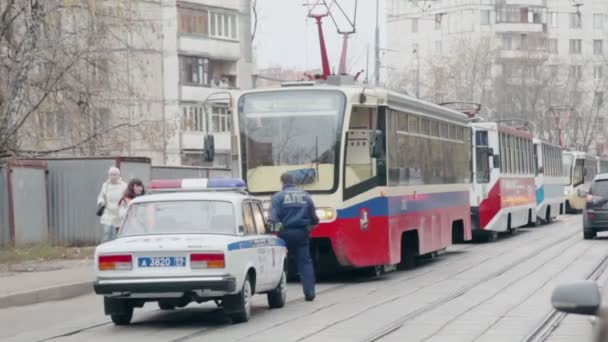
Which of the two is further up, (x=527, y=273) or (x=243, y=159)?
(x=243, y=159)

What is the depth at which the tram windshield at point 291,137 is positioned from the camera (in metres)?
20.7

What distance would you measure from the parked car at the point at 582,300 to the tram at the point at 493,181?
1105 inches

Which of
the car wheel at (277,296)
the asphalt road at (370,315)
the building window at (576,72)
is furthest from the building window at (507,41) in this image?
the car wheel at (277,296)

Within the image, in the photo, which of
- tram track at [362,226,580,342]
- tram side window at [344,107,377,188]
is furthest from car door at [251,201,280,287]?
tram side window at [344,107,377,188]

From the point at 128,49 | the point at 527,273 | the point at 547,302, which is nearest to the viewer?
the point at 547,302

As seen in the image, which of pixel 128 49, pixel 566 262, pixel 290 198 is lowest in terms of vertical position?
pixel 566 262

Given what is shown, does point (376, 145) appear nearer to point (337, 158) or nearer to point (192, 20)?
point (337, 158)

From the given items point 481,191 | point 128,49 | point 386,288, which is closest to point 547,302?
point 386,288

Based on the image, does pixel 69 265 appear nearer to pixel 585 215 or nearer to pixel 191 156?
pixel 585 215

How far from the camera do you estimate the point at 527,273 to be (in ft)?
74.6

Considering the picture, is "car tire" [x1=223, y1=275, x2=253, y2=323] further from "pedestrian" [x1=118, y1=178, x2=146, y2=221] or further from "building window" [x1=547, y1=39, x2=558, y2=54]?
"building window" [x1=547, y1=39, x2=558, y2=54]

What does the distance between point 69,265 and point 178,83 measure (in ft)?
140

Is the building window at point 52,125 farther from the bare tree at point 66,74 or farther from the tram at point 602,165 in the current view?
the tram at point 602,165

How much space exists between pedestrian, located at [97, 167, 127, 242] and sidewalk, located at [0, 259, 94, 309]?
33.4 inches
